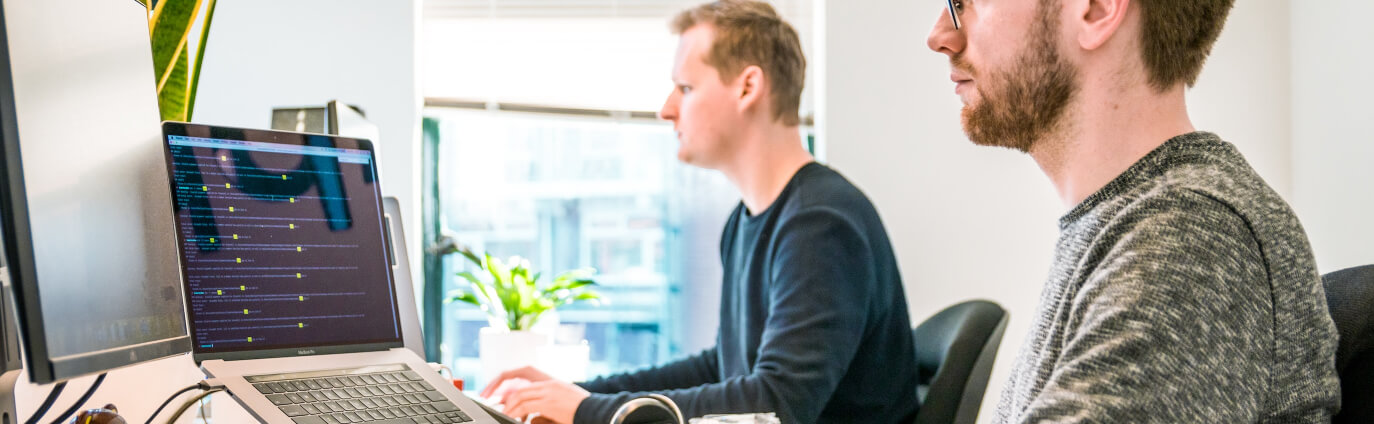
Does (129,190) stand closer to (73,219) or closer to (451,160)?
(73,219)

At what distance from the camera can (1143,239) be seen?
71 centimetres

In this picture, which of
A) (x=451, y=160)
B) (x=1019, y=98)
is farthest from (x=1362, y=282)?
(x=451, y=160)

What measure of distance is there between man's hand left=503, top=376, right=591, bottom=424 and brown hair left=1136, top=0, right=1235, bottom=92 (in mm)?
909

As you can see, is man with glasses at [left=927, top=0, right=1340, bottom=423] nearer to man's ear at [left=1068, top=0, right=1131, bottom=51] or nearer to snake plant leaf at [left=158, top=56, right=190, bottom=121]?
man's ear at [left=1068, top=0, right=1131, bottom=51]

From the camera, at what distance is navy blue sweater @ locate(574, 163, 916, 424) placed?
1422mm

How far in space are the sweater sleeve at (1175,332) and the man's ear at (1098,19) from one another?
0.64ft

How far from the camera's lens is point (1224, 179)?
0.74 meters

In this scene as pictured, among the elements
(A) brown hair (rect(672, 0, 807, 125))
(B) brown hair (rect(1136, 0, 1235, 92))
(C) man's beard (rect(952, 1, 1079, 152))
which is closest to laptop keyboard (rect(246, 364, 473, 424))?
(C) man's beard (rect(952, 1, 1079, 152))

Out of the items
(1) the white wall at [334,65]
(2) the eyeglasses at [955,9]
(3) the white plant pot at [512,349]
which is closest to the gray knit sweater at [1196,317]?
(2) the eyeglasses at [955,9]

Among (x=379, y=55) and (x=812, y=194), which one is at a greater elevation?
(x=379, y=55)

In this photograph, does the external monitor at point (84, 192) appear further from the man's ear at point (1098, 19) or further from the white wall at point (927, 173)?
the white wall at point (927, 173)

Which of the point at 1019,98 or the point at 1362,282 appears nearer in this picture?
the point at 1362,282

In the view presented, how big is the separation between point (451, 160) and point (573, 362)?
3.24ft

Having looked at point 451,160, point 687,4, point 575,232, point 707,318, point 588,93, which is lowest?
point 707,318
